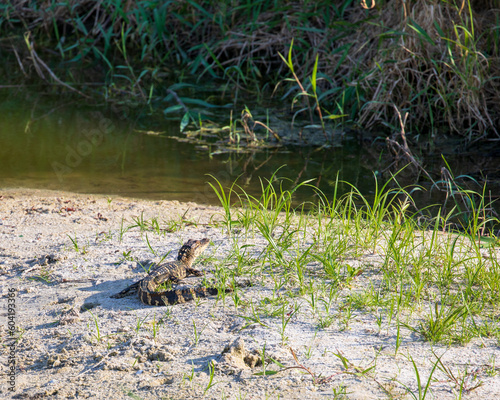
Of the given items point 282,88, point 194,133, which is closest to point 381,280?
point 194,133

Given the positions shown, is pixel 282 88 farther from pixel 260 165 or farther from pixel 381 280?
pixel 381 280

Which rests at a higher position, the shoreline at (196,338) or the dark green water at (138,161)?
the dark green water at (138,161)

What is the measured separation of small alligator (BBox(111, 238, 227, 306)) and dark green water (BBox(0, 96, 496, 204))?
5.35 feet

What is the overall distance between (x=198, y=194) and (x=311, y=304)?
2.31m

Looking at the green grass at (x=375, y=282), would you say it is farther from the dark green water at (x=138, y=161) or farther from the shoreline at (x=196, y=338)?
the dark green water at (x=138, y=161)

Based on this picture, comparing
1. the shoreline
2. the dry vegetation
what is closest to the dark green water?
the dry vegetation

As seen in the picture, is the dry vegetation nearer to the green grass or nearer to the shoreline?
the green grass

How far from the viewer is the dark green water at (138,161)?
477cm

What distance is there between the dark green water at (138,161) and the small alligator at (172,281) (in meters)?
1.63

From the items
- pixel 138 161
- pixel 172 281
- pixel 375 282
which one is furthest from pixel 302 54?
pixel 172 281

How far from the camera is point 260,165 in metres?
5.23

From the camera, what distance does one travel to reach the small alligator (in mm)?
2594

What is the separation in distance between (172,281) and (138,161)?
8.94 feet

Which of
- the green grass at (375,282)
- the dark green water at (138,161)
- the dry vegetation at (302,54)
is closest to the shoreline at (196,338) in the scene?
the green grass at (375,282)
